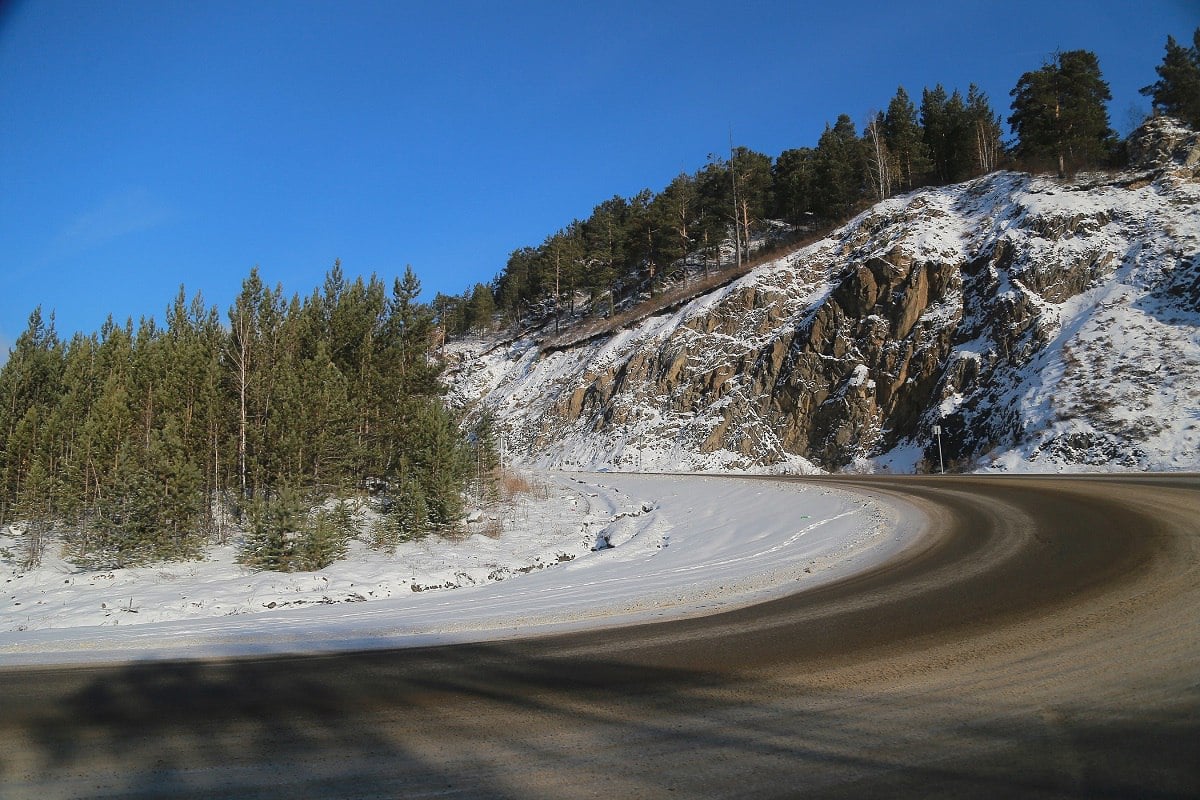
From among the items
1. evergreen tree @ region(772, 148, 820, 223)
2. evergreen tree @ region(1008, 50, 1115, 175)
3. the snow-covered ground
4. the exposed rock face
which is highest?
evergreen tree @ region(772, 148, 820, 223)

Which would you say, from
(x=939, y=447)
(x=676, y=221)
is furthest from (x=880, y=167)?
(x=939, y=447)

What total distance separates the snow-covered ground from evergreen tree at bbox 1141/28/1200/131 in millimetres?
43083

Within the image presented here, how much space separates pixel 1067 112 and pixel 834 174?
681 inches

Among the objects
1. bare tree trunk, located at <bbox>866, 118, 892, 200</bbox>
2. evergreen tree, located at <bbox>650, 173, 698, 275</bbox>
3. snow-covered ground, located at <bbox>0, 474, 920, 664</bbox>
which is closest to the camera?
snow-covered ground, located at <bbox>0, 474, 920, 664</bbox>

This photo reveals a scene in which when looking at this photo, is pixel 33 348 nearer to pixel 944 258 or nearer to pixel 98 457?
pixel 98 457

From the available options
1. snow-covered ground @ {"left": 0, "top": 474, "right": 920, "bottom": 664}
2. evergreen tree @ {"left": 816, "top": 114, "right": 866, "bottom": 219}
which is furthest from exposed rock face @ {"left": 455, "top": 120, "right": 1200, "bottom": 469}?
snow-covered ground @ {"left": 0, "top": 474, "right": 920, "bottom": 664}

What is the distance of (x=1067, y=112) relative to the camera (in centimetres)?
3888

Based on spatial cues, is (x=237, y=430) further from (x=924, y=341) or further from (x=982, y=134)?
(x=982, y=134)

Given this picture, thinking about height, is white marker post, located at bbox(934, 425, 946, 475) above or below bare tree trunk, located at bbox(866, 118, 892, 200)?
below

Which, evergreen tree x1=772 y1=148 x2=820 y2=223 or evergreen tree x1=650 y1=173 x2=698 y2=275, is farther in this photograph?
evergreen tree x1=650 y1=173 x2=698 y2=275

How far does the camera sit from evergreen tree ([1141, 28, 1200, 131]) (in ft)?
134

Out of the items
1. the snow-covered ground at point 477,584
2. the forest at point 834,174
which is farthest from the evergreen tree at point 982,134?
the snow-covered ground at point 477,584

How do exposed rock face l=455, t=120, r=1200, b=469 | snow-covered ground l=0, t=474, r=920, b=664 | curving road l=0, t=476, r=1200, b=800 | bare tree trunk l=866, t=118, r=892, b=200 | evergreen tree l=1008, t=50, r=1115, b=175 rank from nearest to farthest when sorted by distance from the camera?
curving road l=0, t=476, r=1200, b=800 → snow-covered ground l=0, t=474, r=920, b=664 → exposed rock face l=455, t=120, r=1200, b=469 → evergreen tree l=1008, t=50, r=1115, b=175 → bare tree trunk l=866, t=118, r=892, b=200

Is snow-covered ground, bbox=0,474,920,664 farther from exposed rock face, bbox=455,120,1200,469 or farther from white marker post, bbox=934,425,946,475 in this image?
exposed rock face, bbox=455,120,1200,469
